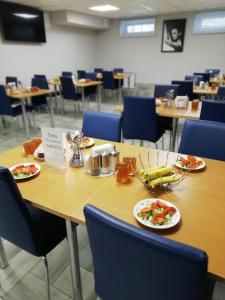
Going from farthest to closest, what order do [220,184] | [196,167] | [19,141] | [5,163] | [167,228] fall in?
[19,141] → [5,163] → [196,167] → [220,184] → [167,228]

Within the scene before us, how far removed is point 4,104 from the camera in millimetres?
3520

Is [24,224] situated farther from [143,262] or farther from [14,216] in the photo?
[143,262]

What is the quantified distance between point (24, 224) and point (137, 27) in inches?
323

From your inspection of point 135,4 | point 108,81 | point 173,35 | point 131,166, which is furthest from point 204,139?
point 173,35

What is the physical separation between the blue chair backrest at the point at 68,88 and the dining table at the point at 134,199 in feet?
11.7

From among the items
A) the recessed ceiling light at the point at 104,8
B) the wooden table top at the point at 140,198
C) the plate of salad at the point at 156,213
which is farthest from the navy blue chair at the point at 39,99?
the plate of salad at the point at 156,213

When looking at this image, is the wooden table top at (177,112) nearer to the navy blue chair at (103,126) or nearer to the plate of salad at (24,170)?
the navy blue chair at (103,126)

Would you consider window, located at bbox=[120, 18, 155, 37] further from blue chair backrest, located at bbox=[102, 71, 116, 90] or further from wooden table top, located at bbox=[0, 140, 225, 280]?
wooden table top, located at bbox=[0, 140, 225, 280]

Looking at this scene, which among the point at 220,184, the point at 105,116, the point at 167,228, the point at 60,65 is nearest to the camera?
the point at 167,228

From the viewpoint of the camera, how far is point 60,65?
280 inches

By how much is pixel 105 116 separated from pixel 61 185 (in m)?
0.86

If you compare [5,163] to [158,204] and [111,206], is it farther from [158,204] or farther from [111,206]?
[158,204]

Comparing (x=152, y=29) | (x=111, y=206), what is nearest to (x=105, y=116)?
(x=111, y=206)

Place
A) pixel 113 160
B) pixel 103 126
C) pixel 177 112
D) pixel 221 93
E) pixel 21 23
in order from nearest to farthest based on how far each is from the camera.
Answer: pixel 113 160 → pixel 103 126 → pixel 177 112 → pixel 221 93 → pixel 21 23
